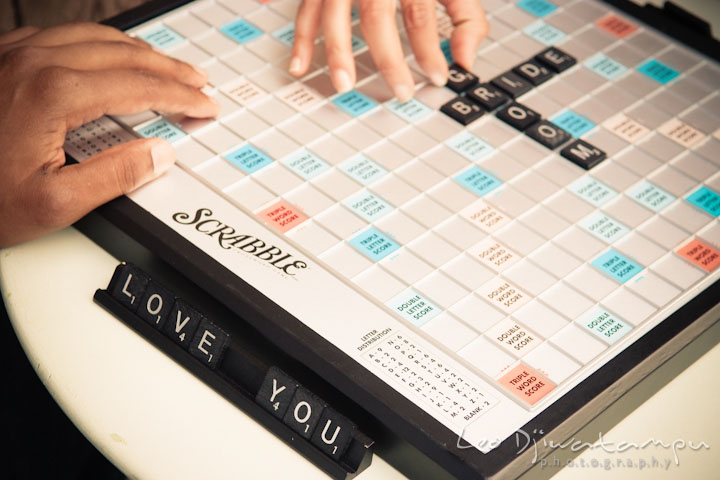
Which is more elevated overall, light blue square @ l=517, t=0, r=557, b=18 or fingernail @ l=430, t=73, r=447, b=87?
light blue square @ l=517, t=0, r=557, b=18

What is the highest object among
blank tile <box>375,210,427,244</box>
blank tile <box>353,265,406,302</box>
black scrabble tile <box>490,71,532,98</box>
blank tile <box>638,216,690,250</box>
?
black scrabble tile <box>490,71,532,98</box>

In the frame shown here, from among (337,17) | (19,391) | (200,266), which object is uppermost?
(337,17)

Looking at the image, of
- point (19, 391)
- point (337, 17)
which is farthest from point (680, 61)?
point (19, 391)

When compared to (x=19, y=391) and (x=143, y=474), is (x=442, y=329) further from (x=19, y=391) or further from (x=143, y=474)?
(x=19, y=391)

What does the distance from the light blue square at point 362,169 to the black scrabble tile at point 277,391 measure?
288 mm

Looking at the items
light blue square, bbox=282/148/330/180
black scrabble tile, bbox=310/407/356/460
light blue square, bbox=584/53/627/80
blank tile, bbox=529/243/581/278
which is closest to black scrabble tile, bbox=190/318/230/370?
black scrabble tile, bbox=310/407/356/460

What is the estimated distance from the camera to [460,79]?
1.23 meters

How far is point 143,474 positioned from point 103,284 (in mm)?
253

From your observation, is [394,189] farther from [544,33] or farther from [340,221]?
[544,33]

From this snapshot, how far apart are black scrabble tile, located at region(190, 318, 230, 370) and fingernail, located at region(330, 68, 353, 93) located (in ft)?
1.36

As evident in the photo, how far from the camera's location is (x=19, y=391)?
164 centimetres

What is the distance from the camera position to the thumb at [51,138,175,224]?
996 mm

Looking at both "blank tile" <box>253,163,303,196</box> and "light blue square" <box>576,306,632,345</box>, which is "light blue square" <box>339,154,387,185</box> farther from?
"light blue square" <box>576,306,632,345</box>

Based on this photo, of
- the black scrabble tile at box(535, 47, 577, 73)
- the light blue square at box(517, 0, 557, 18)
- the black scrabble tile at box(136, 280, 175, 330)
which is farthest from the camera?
the light blue square at box(517, 0, 557, 18)
